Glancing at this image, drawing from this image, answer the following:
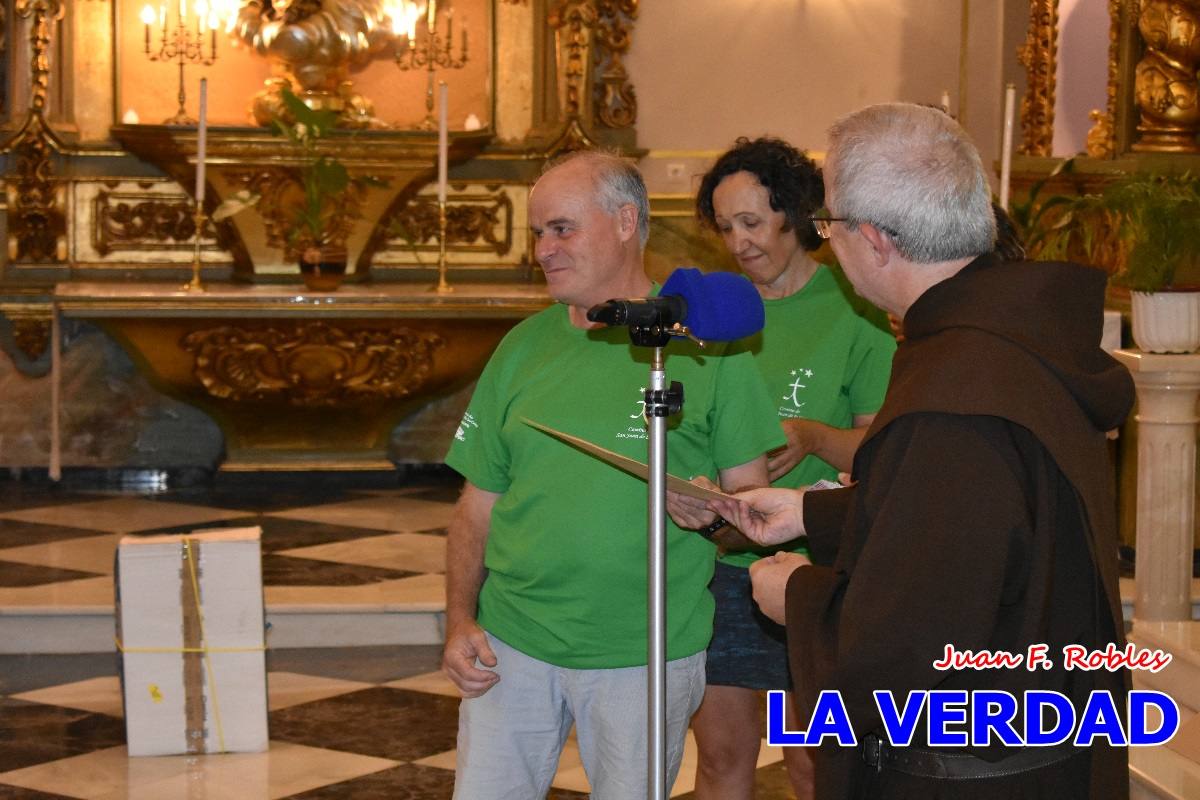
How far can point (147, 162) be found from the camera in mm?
7453

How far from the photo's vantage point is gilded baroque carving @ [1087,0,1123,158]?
624cm

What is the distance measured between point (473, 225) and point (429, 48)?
0.80 m

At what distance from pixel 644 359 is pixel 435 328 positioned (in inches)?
182

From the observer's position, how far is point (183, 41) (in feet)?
24.7

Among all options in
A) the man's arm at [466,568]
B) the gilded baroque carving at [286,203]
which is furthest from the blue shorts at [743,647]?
the gilded baroque carving at [286,203]

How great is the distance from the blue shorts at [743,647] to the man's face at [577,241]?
0.69m

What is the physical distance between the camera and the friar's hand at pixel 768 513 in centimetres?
227

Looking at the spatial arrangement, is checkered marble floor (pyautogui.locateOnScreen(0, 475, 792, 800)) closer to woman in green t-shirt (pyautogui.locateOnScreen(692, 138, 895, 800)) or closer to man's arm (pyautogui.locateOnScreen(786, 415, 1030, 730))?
woman in green t-shirt (pyautogui.locateOnScreen(692, 138, 895, 800))

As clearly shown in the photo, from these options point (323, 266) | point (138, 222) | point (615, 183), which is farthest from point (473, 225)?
point (615, 183)

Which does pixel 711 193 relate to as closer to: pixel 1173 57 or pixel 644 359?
pixel 644 359

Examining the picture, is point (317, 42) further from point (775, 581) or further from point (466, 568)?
point (775, 581)

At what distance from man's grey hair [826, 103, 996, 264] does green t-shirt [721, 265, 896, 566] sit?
1.08 metres

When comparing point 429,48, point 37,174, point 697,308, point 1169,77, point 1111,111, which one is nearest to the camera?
point 697,308

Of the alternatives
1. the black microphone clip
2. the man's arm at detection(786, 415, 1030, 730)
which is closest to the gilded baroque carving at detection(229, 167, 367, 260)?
the black microphone clip
